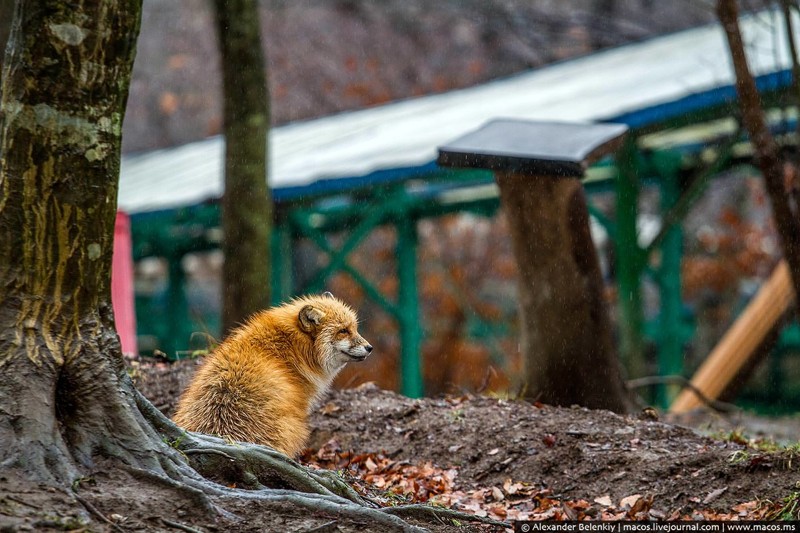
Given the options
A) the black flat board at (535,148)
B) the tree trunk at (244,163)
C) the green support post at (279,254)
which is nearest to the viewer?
the black flat board at (535,148)

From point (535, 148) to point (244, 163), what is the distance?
3.09 metres

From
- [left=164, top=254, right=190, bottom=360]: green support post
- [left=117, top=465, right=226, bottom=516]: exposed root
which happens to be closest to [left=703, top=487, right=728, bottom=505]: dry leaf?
[left=117, top=465, right=226, bottom=516]: exposed root

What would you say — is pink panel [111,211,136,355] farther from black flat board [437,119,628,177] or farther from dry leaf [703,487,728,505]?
dry leaf [703,487,728,505]

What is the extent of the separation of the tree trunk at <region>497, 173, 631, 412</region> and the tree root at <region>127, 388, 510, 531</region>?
2.99 meters

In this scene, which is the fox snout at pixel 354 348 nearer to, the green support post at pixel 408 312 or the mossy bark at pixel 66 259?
the mossy bark at pixel 66 259

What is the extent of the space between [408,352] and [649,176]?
457 centimetres

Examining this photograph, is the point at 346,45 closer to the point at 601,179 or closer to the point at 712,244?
the point at 712,244

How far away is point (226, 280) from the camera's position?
9195mm

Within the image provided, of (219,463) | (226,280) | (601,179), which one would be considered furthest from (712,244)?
(219,463)

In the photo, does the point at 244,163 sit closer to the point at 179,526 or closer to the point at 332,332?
the point at 332,332

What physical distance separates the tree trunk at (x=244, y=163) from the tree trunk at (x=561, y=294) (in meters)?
2.56

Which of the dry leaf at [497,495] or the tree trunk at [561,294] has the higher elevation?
the tree trunk at [561,294]

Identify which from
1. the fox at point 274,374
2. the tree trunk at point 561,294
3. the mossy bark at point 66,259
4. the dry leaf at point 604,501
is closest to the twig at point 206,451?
the mossy bark at point 66,259

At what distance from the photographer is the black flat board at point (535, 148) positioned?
701 cm
